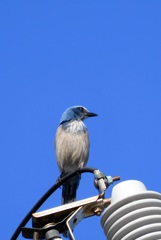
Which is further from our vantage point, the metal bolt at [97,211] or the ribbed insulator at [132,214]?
the metal bolt at [97,211]

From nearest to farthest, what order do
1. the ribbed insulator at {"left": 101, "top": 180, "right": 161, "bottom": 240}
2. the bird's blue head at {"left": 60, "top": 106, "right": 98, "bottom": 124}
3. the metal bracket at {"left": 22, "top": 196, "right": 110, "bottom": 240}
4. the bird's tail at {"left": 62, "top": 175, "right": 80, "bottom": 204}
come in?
the ribbed insulator at {"left": 101, "top": 180, "right": 161, "bottom": 240} < the metal bracket at {"left": 22, "top": 196, "right": 110, "bottom": 240} < the bird's tail at {"left": 62, "top": 175, "right": 80, "bottom": 204} < the bird's blue head at {"left": 60, "top": 106, "right": 98, "bottom": 124}

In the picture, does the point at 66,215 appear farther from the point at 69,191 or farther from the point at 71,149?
the point at 71,149

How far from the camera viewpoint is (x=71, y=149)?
12.1m

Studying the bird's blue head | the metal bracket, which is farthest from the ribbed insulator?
the bird's blue head

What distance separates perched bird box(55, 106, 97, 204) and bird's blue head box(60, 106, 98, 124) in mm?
74

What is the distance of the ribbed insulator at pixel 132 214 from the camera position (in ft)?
11.8

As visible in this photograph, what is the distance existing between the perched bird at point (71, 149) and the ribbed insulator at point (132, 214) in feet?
26.0

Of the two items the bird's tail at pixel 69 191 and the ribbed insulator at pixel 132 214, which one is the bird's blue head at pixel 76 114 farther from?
the ribbed insulator at pixel 132 214

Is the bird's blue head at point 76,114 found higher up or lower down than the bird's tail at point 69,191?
higher up

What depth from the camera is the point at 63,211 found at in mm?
4141

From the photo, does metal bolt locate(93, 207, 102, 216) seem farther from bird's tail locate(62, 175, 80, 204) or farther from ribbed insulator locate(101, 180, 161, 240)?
bird's tail locate(62, 175, 80, 204)

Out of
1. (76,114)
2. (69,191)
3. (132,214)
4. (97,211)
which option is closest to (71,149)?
(69,191)

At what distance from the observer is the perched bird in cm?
1193

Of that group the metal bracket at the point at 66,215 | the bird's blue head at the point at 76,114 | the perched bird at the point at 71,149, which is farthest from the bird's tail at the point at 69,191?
the metal bracket at the point at 66,215
